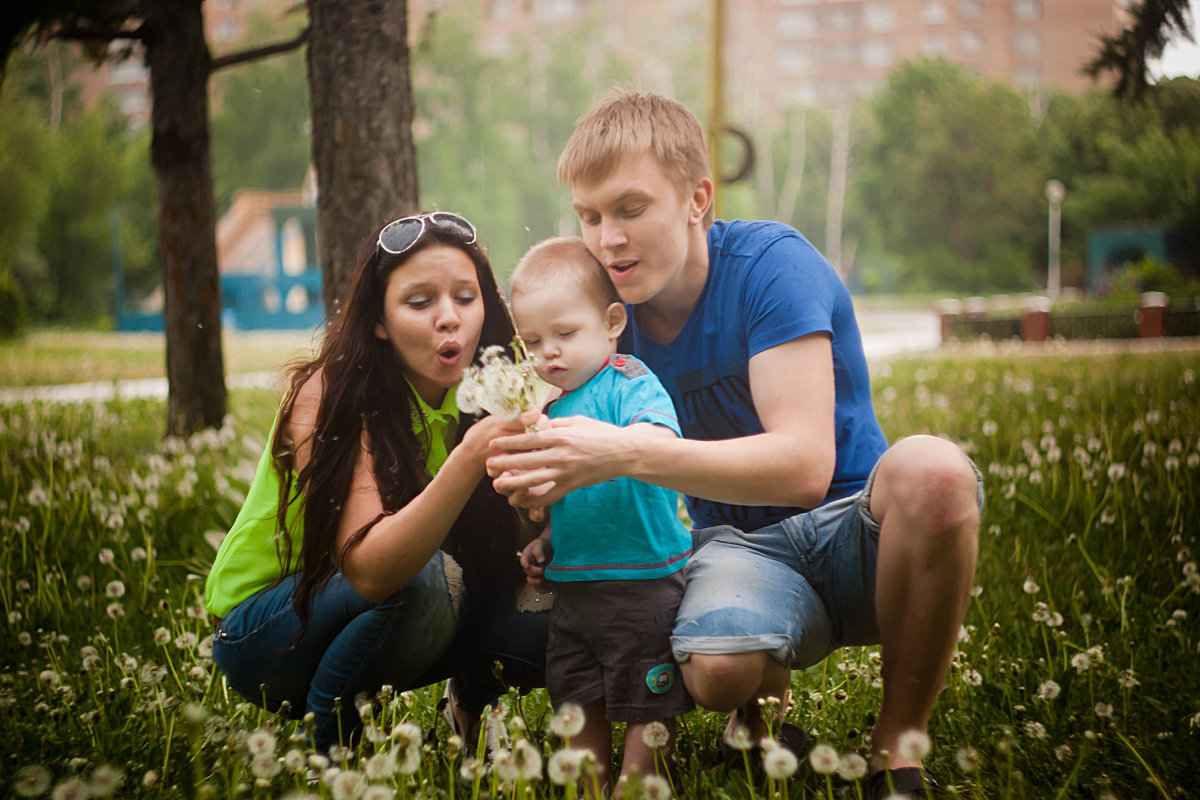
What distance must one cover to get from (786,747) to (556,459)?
979 millimetres

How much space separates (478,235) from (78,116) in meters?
33.9

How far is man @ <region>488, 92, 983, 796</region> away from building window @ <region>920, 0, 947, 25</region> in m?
65.8

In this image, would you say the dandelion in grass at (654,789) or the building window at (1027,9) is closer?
the dandelion in grass at (654,789)

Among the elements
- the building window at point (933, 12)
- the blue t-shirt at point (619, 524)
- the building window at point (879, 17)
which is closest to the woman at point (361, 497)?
the blue t-shirt at point (619, 524)

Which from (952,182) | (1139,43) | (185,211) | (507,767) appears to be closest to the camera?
(507,767)

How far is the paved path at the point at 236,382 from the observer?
27.6 ft

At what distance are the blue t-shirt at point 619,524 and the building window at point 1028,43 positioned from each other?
215 feet

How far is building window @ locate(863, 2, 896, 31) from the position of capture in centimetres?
6166

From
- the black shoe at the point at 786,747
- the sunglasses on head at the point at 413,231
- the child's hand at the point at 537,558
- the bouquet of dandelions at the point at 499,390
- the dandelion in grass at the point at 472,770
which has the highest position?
the sunglasses on head at the point at 413,231

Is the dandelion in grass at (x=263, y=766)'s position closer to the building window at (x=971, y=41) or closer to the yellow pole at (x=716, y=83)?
the yellow pole at (x=716, y=83)

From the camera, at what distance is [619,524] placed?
2.00m

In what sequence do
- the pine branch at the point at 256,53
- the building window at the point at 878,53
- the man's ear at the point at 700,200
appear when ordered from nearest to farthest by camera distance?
the man's ear at the point at 700,200
the pine branch at the point at 256,53
the building window at the point at 878,53

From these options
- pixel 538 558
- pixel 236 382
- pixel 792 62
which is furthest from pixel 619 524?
pixel 792 62

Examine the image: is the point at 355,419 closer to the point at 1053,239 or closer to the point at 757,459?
the point at 757,459
